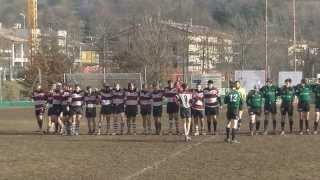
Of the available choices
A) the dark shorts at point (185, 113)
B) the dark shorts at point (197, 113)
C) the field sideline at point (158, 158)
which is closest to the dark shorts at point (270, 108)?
the field sideline at point (158, 158)

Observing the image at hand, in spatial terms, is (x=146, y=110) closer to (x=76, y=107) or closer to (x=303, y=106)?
(x=76, y=107)

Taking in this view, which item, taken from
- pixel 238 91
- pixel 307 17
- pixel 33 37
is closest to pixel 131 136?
pixel 238 91

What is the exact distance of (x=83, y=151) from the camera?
64.0 feet

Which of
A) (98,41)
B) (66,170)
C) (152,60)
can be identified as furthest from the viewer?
(98,41)

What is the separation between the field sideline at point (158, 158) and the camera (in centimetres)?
1443

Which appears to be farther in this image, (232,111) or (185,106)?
(185,106)

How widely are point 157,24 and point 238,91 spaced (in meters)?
58.0

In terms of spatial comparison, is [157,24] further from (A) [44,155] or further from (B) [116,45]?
(A) [44,155]

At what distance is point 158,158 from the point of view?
1747 cm

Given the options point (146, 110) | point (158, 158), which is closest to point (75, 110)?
point (146, 110)

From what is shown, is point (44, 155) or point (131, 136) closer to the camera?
point (44, 155)

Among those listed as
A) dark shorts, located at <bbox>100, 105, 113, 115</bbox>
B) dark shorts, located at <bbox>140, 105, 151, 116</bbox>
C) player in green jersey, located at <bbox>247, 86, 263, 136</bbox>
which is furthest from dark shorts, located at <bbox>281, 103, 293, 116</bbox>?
dark shorts, located at <bbox>100, 105, 113, 115</bbox>

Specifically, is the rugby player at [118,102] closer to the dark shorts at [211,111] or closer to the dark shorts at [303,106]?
the dark shorts at [211,111]

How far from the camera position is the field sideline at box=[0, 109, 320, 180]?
14.4 meters
